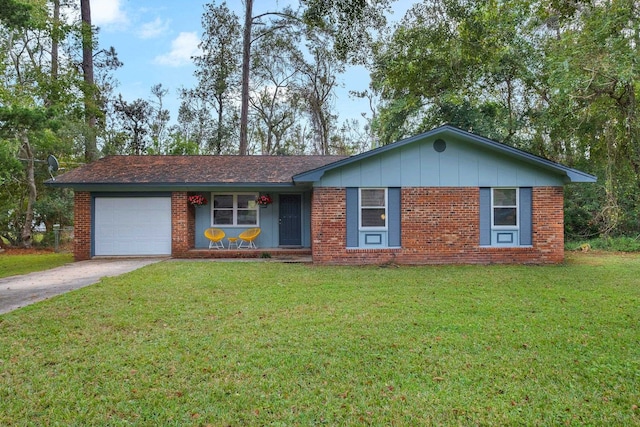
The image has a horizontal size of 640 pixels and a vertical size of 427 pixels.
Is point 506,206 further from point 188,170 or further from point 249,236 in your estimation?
point 188,170

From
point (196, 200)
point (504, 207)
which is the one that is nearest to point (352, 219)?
point (504, 207)

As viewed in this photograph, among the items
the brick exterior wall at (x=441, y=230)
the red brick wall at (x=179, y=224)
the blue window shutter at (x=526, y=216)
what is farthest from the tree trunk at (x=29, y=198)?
the blue window shutter at (x=526, y=216)

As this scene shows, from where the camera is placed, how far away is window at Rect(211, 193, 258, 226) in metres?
13.8

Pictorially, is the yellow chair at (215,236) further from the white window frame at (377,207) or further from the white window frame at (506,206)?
the white window frame at (506,206)

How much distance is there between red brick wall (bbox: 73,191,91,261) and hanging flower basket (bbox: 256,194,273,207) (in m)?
5.48

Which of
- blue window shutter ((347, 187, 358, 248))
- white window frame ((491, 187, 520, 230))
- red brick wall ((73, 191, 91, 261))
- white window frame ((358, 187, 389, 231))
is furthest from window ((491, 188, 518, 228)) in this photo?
red brick wall ((73, 191, 91, 261))

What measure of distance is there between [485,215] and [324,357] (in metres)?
8.72

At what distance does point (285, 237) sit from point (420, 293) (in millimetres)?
7439

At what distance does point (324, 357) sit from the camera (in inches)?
166

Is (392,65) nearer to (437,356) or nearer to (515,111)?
(437,356)

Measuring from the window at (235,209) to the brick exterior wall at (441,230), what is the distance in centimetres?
348

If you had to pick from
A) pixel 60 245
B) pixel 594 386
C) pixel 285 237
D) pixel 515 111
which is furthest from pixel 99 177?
pixel 515 111

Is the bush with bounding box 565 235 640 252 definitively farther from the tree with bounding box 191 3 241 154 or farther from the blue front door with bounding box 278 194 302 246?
the tree with bounding box 191 3 241 154

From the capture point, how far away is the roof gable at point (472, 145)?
10.7 m
